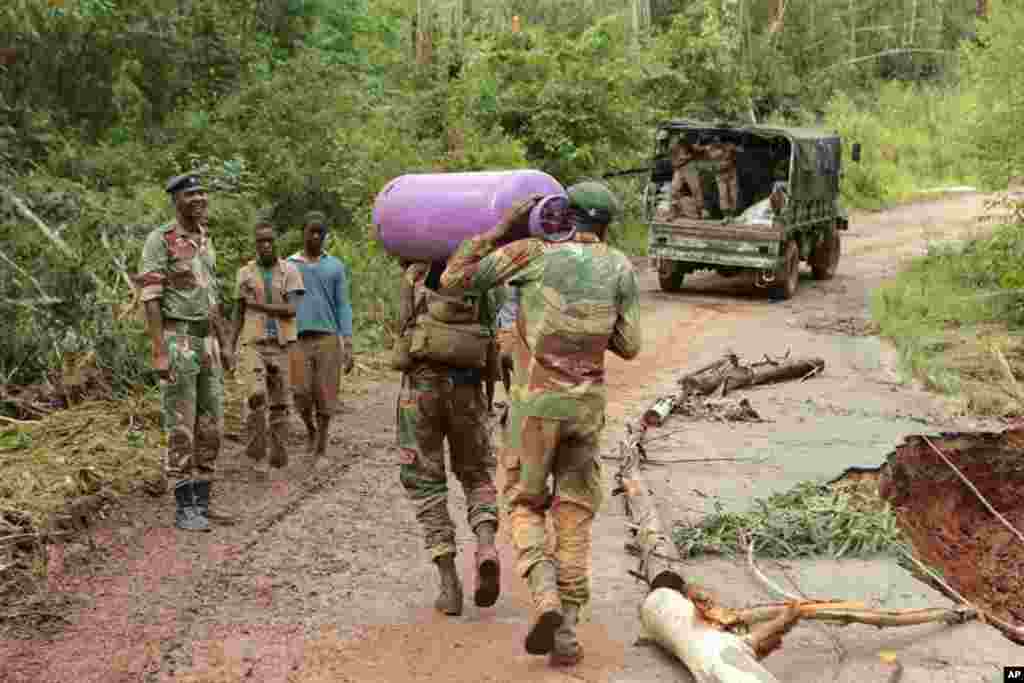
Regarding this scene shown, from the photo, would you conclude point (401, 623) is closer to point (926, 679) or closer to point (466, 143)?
point (926, 679)

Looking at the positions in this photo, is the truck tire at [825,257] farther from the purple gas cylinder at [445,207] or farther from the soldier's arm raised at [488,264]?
the soldier's arm raised at [488,264]

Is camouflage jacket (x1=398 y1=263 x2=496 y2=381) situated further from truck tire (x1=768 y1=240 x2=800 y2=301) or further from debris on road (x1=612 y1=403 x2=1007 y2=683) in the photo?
truck tire (x1=768 y1=240 x2=800 y2=301)

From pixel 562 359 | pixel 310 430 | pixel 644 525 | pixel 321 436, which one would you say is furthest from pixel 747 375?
pixel 562 359

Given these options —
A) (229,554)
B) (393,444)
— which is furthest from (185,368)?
(393,444)

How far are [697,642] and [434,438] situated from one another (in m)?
1.56

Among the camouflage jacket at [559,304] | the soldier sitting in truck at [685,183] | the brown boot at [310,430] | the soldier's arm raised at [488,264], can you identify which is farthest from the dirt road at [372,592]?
the soldier sitting in truck at [685,183]

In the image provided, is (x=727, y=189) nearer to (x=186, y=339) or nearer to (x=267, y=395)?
(x=267, y=395)

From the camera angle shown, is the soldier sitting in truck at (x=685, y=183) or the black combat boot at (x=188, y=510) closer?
the black combat boot at (x=188, y=510)

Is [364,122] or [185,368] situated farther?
[364,122]

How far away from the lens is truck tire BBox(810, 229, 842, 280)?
2019cm

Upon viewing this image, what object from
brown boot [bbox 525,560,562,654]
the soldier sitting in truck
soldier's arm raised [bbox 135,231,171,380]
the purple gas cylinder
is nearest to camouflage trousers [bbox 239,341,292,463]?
soldier's arm raised [bbox 135,231,171,380]

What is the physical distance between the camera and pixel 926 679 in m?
5.07

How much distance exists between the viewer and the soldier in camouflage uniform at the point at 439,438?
5598mm

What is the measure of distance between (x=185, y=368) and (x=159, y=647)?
1898 millimetres
